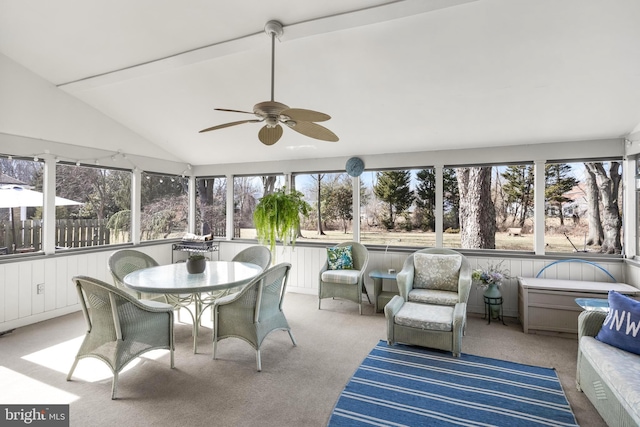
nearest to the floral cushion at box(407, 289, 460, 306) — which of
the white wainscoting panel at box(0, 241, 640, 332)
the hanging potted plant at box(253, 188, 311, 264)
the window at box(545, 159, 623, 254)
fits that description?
the white wainscoting panel at box(0, 241, 640, 332)

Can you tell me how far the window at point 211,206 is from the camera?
20.8 feet

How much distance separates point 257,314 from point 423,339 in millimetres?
1604

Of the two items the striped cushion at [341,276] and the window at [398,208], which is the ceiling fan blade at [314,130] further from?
the window at [398,208]

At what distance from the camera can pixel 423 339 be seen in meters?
3.16

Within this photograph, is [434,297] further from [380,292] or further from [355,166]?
[355,166]

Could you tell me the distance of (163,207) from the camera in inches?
234

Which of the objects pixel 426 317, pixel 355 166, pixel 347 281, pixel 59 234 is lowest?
pixel 426 317

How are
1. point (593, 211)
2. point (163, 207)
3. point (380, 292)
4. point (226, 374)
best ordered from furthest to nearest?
1. point (163, 207)
2. point (380, 292)
3. point (593, 211)
4. point (226, 374)

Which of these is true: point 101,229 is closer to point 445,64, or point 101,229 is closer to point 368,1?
point 368,1

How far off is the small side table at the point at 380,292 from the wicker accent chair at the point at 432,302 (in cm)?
42

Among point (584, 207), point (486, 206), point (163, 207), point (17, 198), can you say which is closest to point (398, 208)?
point (486, 206)

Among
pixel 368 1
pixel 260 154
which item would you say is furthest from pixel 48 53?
pixel 368 1

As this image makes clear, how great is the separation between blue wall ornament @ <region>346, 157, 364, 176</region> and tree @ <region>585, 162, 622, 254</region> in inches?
115

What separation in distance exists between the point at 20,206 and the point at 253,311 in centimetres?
339
